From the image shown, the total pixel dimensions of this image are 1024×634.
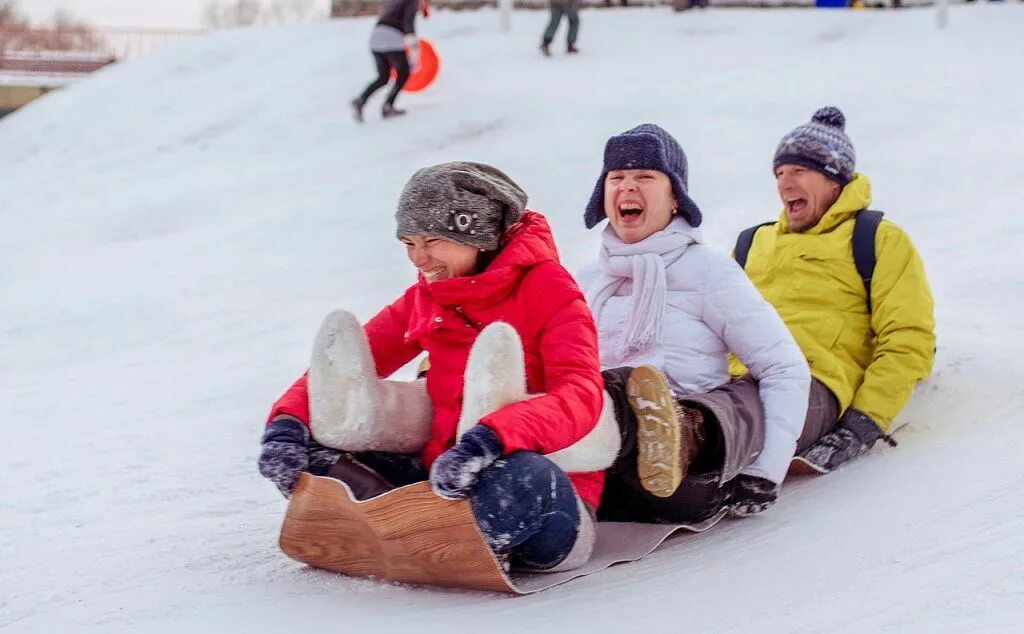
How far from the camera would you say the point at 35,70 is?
17.8 m

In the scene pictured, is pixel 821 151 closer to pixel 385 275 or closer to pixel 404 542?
pixel 404 542

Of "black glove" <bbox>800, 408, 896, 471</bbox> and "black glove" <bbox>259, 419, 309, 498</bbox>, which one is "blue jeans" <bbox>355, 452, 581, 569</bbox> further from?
"black glove" <bbox>800, 408, 896, 471</bbox>

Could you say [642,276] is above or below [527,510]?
above

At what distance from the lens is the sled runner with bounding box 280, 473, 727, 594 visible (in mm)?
2418

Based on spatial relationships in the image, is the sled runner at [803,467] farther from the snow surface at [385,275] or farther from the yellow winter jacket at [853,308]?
the yellow winter jacket at [853,308]

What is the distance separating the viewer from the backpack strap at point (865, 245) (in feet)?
11.9

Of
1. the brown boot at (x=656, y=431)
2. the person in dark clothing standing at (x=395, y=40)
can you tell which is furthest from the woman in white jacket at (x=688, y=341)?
the person in dark clothing standing at (x=395, y=40)

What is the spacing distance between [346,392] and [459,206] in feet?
1.59

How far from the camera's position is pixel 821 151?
3725mm

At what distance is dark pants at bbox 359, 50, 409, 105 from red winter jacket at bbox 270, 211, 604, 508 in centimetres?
773

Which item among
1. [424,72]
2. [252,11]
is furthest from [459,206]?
[252,11]

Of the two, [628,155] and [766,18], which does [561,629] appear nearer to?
[628,155]

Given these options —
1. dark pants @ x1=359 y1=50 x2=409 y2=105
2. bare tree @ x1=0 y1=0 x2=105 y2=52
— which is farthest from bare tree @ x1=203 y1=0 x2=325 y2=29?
dark pants @ x1=359 y1=50 x2=409 y2=105

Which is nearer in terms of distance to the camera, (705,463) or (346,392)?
(346,392)
